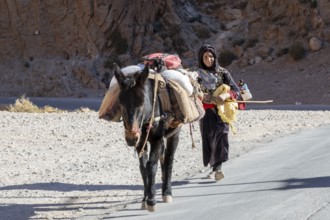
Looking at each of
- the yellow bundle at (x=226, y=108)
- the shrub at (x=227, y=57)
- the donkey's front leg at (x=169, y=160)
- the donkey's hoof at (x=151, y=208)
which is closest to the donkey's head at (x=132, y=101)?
the donkey's hoof at (x=151, y=208)

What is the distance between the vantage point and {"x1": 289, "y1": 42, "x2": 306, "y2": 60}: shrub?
1519 inches

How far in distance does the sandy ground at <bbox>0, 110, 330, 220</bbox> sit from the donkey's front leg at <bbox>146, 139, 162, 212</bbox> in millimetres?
602

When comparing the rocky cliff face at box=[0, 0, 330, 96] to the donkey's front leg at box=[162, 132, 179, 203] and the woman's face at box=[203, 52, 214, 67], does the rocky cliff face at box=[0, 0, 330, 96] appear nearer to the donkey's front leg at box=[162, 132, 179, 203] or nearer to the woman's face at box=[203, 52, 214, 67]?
the woman's face at box=[203, 52, 214, 67]

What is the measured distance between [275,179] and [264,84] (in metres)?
28.3

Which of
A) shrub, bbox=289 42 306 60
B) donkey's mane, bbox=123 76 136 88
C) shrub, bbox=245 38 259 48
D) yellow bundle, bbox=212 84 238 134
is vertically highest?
shrub, bbox=245 38 259 48

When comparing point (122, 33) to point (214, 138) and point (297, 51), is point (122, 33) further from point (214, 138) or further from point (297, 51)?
point (214, 138)

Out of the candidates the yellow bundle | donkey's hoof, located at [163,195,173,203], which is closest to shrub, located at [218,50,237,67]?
the yellow bundle

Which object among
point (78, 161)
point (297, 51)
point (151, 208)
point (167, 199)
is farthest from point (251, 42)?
point (151, 208)

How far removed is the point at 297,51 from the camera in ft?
127

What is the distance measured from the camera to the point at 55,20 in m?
44.8

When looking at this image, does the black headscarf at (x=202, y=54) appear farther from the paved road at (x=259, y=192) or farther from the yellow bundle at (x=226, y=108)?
the paved road at (x=259, y=192)

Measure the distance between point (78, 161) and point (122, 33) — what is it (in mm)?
31158

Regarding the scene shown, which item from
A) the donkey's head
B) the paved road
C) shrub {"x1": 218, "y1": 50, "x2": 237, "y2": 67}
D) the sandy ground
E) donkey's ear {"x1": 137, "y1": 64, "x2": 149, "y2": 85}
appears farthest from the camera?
shrub {"x1": 218, "y1": 50, "x2": 237, "y2": 67}

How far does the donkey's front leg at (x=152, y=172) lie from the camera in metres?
7.29
